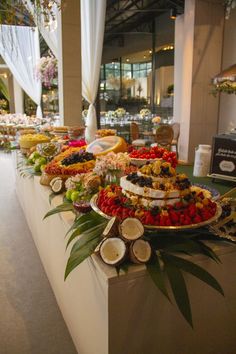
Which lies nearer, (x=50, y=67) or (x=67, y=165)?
(x=67, y=165)

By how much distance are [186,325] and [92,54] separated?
430cm

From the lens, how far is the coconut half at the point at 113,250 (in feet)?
3.84

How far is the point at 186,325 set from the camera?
4.32 ft

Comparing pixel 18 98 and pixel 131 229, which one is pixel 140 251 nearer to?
pixel 131 229

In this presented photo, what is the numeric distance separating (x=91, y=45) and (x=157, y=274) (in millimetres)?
4315

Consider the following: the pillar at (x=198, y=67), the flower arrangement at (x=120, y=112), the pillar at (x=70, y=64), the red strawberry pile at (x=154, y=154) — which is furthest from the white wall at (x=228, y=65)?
the red strawberry pile at (x=154, y=154)

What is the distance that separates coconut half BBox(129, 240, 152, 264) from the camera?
118 centimetres

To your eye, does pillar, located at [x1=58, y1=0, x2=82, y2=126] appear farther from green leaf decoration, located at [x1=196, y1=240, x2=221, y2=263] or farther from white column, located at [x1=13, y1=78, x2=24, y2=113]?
white column, located at [x1=13, y1=78, x2=24, y2=113]

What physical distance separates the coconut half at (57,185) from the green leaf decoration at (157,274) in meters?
1.03

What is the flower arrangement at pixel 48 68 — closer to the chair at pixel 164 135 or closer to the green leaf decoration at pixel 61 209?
the chair at pixel 164 135

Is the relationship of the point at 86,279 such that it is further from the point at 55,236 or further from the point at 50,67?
the point at 50,67

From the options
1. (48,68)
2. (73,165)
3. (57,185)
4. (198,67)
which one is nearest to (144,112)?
(198,67)

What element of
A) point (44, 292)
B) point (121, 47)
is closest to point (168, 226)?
point (44, 292)

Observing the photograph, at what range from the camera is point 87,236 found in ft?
4.48
